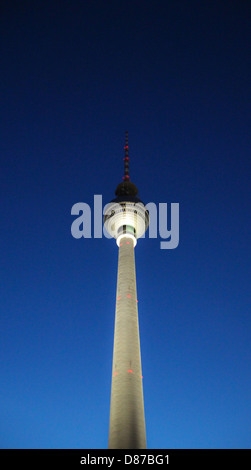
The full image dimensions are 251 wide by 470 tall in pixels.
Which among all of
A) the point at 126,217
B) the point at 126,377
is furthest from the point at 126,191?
the point at 126,377

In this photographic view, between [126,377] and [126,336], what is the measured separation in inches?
212

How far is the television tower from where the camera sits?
1561 inches

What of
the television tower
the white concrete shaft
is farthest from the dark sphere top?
the white concrete shaft

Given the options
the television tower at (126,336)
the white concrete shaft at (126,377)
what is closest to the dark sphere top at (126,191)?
the television tower at (126,336)

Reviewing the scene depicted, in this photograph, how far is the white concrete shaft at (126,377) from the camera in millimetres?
39125

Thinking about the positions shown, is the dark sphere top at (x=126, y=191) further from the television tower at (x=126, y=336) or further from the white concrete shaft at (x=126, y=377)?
the white concrete shaft at (x=126, y=377)

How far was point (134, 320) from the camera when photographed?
49812 millimetres

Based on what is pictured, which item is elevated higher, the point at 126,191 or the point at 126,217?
the point at 126,191

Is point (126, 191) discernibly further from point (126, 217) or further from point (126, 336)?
point (126, 336)

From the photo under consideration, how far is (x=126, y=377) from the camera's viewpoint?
4347cm
